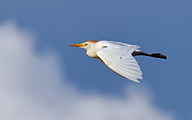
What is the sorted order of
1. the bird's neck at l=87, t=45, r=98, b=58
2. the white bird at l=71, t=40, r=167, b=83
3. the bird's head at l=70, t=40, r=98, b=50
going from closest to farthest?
the white bird at l=71, t=40, r=167, b=83, the bird's neck at l=87, t=45, r=98, b=58, the bird's head at l=70, t=40, r=98, b=50

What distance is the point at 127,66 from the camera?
7707 millimetres

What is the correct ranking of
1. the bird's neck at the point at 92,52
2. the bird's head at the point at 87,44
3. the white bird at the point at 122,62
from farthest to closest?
the bird's head at the point at 87,44 → the bird's neck at the point at 92,52 → the white bird at the point at 122,62

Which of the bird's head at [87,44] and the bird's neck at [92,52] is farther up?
the bird's head at [87,44]

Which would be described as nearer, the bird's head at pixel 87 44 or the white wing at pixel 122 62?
the white wing at pixel 122 62

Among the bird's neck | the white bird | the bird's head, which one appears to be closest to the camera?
the white bird

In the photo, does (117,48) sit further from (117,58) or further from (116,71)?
(116,71)

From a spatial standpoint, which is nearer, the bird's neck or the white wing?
the white wing

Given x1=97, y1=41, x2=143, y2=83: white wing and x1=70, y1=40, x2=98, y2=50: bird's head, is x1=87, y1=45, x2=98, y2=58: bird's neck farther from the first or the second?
x1=97, y1=41, x2=143, y2=83: white wing

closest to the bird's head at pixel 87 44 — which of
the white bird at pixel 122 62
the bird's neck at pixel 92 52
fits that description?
the bird's neck at pixel 92 52

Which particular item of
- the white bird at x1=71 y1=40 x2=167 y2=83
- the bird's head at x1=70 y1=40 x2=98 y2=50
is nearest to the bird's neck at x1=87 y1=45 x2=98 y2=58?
the bird's head at x1=70 y1=40 x2=98 y2=50

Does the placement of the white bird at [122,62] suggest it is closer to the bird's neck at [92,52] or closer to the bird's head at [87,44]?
the bird's neck at [92,52]

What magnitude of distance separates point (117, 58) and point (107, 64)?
0.48 meters

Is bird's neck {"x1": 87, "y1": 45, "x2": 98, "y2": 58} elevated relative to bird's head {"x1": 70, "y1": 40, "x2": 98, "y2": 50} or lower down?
lower down

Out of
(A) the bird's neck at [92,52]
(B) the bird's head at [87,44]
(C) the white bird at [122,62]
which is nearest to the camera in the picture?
(C) the white bird at [122,62]
